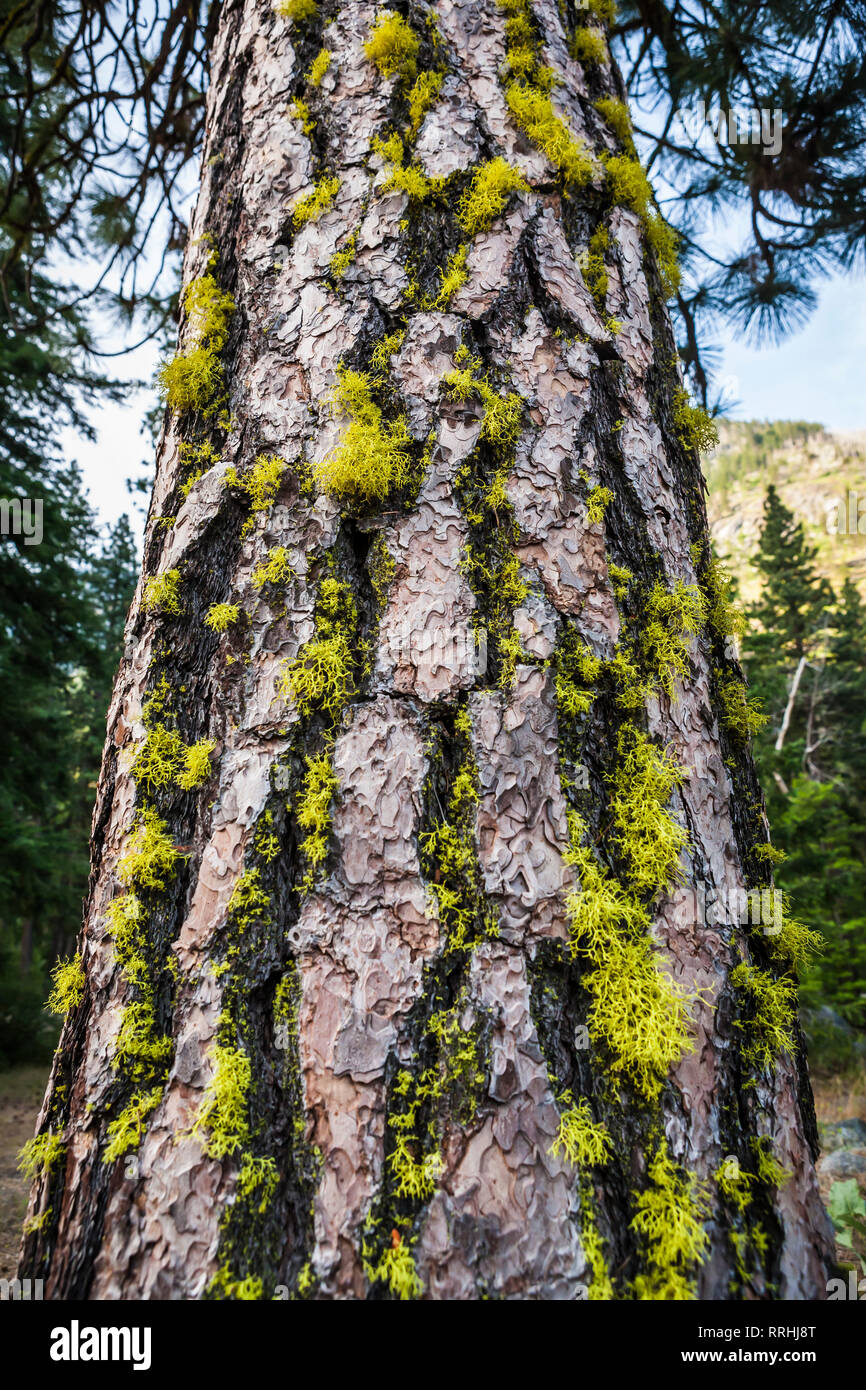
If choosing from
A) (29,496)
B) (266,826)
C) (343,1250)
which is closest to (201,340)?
(266,826)

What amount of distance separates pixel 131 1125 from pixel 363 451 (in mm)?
863

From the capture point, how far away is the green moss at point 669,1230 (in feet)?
2.10

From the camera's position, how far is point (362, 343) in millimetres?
972

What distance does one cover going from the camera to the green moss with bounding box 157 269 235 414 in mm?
1050

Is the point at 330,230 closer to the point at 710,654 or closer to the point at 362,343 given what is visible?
Answer: the point at 362,343

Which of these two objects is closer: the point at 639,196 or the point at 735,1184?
the point at 735,1184

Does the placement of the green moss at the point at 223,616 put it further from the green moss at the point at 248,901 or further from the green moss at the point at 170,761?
the green moss at the point at 248,901

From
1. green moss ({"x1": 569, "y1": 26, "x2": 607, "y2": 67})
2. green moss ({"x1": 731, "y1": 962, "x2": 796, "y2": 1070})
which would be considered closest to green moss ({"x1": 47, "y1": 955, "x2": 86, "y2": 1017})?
green moss ({"x1": 731, "y1": 962, "x2": 796, "y2": 1070})

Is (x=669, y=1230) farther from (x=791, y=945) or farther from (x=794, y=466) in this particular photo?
(x=794, y=466)

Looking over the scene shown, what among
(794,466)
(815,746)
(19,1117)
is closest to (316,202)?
(19,1117)

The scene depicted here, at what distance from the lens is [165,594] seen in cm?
94

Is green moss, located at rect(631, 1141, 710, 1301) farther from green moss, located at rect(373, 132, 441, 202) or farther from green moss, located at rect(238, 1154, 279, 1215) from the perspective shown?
green moss, located at rect(373, 132, 441, 202)

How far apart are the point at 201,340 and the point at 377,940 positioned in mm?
981

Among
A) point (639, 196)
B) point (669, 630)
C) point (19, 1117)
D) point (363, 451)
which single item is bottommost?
point (19, 1117)
